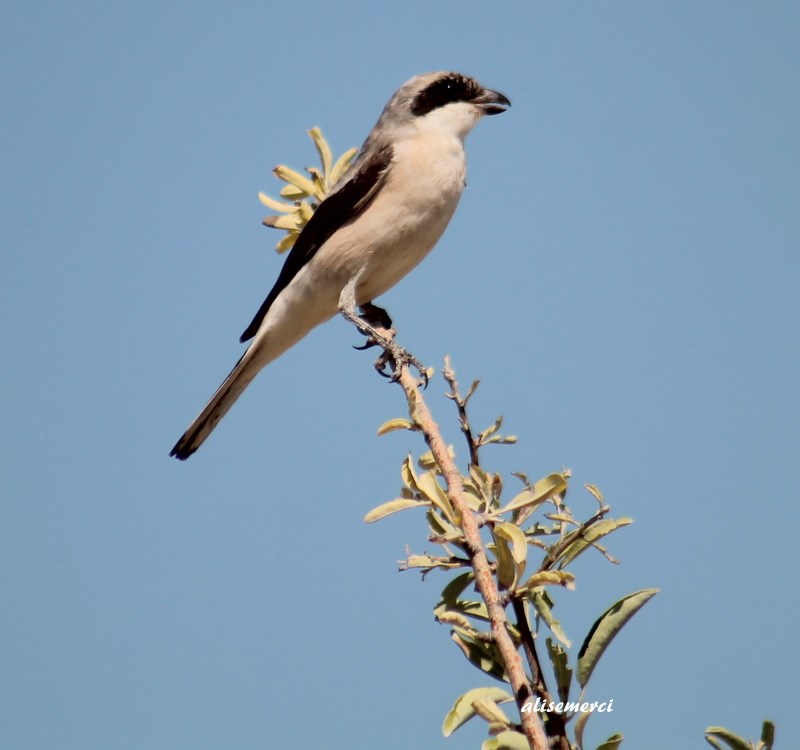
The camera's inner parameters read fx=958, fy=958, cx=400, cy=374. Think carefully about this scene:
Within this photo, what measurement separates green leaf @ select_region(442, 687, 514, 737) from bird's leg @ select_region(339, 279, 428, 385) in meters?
2.26

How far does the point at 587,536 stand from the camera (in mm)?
2184

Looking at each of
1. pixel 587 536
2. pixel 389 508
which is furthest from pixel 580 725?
pixel 389 508

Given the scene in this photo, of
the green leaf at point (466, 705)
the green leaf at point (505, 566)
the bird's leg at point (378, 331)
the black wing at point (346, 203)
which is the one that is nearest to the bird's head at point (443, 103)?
the black wing at point (346, 203)

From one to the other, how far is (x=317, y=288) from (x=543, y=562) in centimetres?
357

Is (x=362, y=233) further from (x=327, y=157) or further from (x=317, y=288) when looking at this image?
(x=327, y=157)

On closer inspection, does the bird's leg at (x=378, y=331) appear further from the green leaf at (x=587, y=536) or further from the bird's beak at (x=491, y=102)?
the green leaf at (x=587, y=536)

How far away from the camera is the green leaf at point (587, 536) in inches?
85.5

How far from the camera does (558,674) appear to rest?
202 centimetres

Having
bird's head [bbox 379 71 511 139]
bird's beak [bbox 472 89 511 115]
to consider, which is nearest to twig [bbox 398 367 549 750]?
bird's head [bbox 379 71 511 139]

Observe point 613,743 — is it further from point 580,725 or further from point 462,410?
point 462,410

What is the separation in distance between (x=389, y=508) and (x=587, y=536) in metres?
0.48

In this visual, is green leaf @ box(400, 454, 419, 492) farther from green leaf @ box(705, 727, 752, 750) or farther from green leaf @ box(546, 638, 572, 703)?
green leaf @ box(705, 727, 752, 750)

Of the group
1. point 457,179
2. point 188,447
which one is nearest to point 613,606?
point 188,447

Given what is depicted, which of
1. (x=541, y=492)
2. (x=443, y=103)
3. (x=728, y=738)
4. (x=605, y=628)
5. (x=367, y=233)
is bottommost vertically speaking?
(x=728, y=738)
